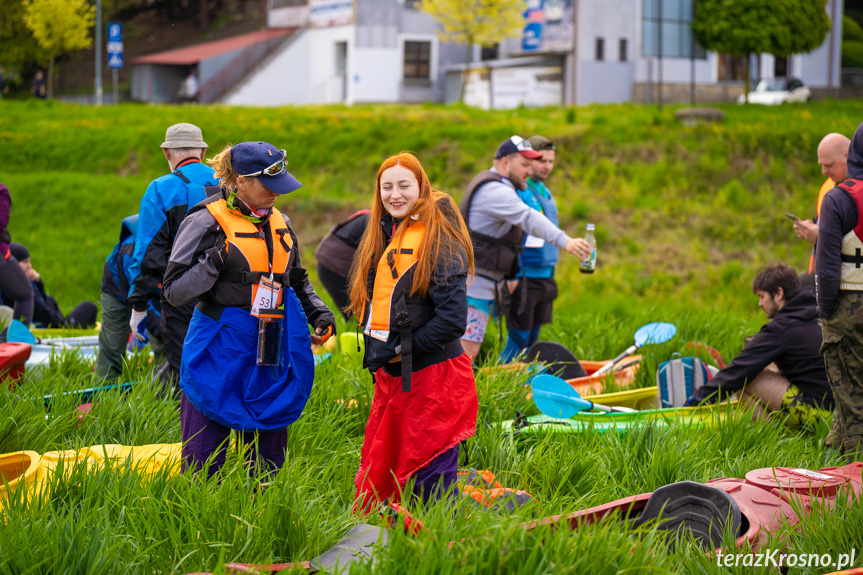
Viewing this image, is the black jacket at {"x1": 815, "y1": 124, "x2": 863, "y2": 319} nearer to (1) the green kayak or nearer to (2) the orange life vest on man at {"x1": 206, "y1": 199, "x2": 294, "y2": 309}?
(1) the green kayak

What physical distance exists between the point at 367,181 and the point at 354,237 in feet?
37.5

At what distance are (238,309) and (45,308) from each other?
241 inches

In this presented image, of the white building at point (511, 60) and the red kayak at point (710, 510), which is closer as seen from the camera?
the red kayak at point (710, 510)

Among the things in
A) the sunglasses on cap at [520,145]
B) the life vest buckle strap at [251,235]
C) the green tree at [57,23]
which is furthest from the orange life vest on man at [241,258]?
the green tree at [57,23]

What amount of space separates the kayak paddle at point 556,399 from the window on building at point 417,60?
95.9 ft

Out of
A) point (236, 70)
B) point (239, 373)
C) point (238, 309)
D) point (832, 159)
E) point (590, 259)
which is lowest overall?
point (239, 373)

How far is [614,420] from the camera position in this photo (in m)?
5.28

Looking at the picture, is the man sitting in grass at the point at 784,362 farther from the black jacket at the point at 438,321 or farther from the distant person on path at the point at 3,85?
the distant person on path at the point at 3,85

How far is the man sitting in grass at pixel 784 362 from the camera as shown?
5.45 metres

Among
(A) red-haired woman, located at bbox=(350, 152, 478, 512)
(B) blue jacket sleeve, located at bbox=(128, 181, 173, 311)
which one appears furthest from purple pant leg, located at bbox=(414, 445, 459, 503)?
(B) blue jacket sleeve, located at bbox=(128, 181, 173, 311)

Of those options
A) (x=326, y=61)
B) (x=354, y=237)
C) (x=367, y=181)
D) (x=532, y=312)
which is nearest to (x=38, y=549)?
(x=354, y=237)

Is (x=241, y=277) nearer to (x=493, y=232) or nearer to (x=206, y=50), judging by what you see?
(x=493, y=232)

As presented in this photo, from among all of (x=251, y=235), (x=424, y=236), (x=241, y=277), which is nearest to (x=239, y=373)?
(x=241, y=277)

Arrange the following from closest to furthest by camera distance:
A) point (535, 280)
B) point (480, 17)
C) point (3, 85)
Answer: point (535, 280) < point (3, 85) < point (480, 17)
